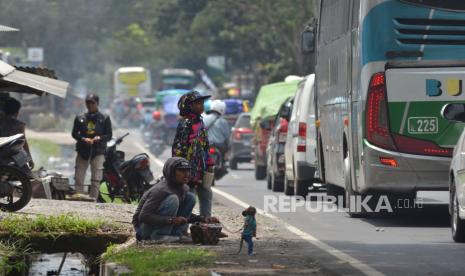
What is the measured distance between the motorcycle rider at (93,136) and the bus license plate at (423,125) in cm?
542

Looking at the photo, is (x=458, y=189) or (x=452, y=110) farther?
(x=452, y=110)

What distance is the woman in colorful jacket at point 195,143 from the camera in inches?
616

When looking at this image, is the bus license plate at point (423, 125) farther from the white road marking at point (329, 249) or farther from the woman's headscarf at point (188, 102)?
the woman's headscarf at point (188, 102)

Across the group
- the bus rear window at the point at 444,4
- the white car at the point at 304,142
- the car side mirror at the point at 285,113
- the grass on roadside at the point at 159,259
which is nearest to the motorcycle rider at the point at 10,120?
the bus rear window at the point at 444,4

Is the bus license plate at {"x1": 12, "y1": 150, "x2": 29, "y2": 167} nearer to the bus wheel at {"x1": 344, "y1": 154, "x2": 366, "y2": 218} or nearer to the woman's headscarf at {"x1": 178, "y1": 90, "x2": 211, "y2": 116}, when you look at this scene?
the woman's headscarf at {"x1": 178, "y1": 90, "x2": 211, "y2": 116}

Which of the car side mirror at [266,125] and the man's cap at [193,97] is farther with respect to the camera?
the car side mirror at [266,125]

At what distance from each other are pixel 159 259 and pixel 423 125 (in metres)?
6.29

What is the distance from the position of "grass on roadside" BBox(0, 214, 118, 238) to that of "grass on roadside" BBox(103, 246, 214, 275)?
1628 mm

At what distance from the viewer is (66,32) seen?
313 feet

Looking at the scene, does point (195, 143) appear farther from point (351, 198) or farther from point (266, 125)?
point (266, 125)

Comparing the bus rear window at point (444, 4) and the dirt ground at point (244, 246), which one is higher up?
the bus rear window at point (444, 4)

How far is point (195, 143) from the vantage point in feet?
51.4

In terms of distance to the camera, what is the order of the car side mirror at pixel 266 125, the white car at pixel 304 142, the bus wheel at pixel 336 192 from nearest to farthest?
the bus wheel at pixel 336 192, the white car at pixel 304 142, the car side mirror at pixel 266 125

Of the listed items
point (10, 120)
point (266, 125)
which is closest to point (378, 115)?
point (10, 120)
